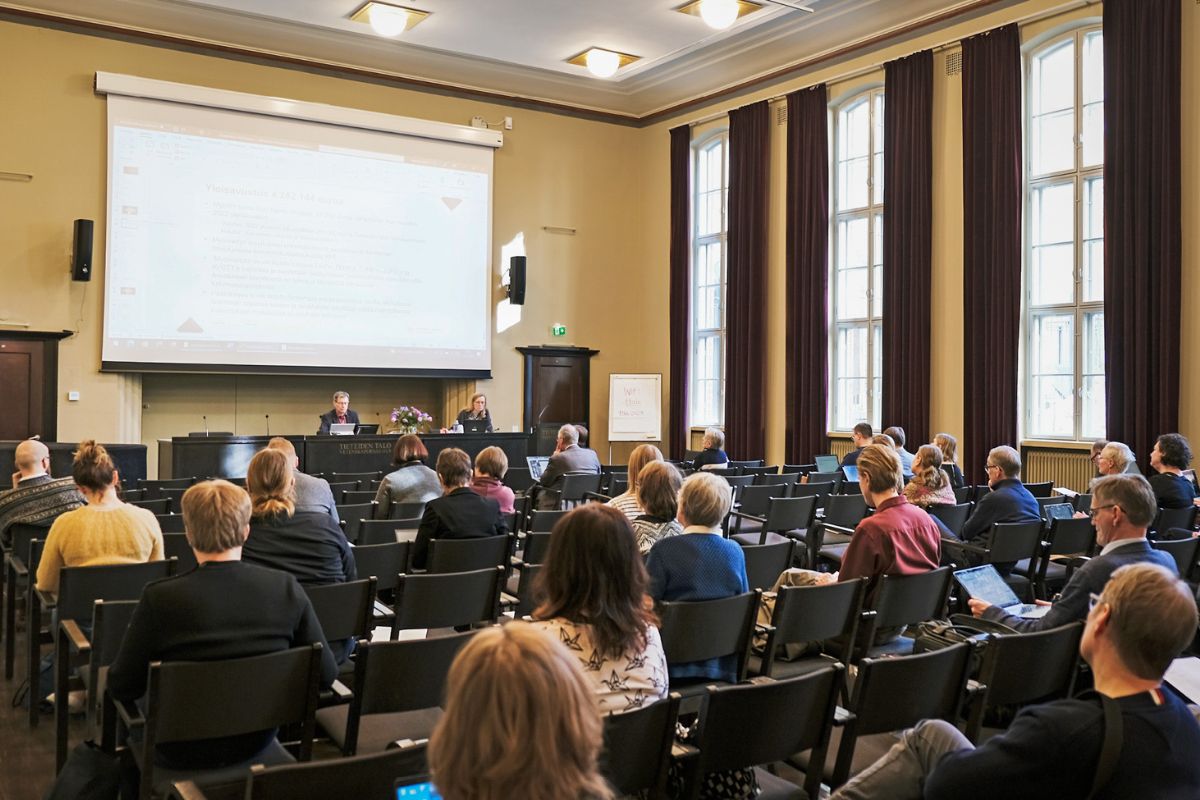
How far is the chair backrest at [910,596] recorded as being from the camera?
3793 millimetres

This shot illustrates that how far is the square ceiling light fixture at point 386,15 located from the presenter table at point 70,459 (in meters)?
5.13

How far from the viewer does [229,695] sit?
2.48 meters

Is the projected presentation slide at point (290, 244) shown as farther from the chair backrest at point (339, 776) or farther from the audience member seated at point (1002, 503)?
the chair backrest at point (339, 776)

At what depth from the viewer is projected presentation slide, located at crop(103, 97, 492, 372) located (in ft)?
36.9

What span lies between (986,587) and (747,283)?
9717 mm

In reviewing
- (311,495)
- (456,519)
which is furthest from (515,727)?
(311,495)

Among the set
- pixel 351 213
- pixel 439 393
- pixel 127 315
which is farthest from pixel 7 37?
pixel 439 393

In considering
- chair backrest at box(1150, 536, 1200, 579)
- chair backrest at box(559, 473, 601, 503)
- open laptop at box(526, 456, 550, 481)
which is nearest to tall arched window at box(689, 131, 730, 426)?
open laptop at box(526, 456, 550, 481)

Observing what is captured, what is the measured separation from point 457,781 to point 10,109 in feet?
38.7

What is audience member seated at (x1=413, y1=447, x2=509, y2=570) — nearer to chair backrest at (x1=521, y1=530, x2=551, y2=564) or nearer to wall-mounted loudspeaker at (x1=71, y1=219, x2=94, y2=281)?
chair backrest at (x1=521, y1=530, x2=551, y2=564)

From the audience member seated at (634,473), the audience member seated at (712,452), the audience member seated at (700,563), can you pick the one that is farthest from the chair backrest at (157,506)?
the audience member seated at (712,452)

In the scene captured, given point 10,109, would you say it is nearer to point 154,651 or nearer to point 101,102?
point 101,102

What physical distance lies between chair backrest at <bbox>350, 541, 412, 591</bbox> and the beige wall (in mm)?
7991

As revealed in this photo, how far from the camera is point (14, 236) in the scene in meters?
10.8
